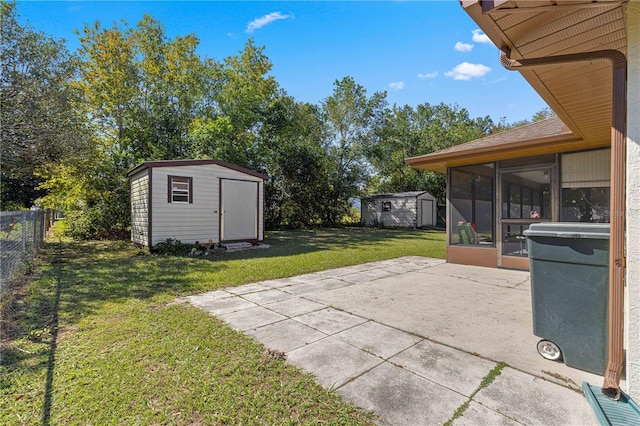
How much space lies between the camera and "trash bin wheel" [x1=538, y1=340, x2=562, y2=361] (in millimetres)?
2422

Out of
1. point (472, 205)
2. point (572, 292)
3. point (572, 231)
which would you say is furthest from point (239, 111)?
point (572, 292)

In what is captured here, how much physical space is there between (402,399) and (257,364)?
1.13 metres

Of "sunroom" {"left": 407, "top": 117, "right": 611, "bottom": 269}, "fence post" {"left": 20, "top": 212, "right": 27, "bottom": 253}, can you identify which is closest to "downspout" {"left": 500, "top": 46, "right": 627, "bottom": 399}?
"sunroom" {"left": 407, "top": 117, "right": 611, "bottom": 269}

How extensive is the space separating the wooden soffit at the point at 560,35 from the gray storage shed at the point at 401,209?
51.5 ft

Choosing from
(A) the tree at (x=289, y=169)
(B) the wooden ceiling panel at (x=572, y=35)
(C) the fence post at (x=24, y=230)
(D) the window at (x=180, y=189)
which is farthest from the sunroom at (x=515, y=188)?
(A) the tree at (x=289, y=169)

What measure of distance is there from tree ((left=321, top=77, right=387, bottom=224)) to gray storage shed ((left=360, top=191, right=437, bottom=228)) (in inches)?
65.8

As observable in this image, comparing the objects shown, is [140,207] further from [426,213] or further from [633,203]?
[426,213]

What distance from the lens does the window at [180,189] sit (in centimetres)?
876

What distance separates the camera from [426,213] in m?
19.5

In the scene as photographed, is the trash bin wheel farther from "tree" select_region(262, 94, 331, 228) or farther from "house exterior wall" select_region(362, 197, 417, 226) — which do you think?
"house exterior wall" select_region(362, 197, 417, 226)

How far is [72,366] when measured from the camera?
2379mm

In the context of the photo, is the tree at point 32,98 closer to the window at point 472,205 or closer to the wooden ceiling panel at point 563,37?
the wooden ceiling panel at point 563,37

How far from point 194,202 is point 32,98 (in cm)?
430

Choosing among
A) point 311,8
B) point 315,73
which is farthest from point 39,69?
point 315,73
